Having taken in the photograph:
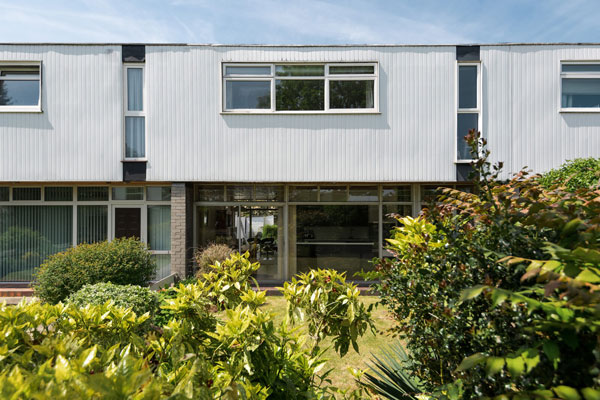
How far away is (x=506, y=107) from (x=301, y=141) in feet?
19.7

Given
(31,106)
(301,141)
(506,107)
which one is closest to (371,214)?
(301,141)

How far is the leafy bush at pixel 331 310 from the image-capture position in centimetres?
263

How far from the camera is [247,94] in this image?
358 inches

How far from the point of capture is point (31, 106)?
902 centimetres

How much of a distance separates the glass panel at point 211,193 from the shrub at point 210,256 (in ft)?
5.43

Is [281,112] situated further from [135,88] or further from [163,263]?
[163,263]

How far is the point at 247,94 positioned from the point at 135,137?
3.53m

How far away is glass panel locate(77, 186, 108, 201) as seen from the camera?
32.2 ft

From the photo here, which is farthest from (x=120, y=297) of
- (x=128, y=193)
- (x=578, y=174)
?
(x=578, y=174)

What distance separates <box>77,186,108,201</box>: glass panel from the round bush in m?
5.45

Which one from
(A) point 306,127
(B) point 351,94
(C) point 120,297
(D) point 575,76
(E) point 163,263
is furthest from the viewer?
(E) point 163,263

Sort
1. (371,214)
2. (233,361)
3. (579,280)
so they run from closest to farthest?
1. (579,280)
2. (233,361)
3. (371,214)

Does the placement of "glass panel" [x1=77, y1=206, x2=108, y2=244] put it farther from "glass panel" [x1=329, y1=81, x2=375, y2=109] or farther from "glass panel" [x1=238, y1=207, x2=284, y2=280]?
"glass panel" [x1=329, y1=81, x2=375, y2=109]

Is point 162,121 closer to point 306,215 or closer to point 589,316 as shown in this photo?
point 306,215
